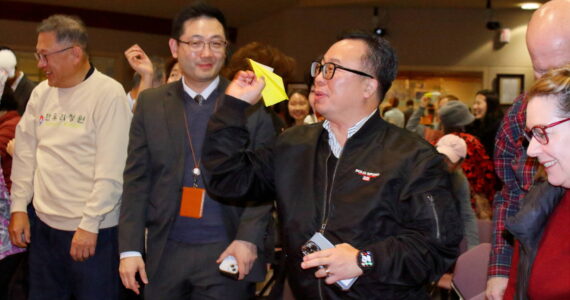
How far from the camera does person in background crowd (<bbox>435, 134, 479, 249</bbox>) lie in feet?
11.3

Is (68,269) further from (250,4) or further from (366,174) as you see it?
(250,4)

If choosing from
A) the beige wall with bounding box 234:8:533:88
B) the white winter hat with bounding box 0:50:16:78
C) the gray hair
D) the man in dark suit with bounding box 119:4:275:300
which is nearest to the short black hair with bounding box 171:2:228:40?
the man in dark suit with bounding box 119:4:275:300

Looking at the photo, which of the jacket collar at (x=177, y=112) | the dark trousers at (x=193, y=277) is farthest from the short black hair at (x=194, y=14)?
the dark trousers at (x=193, y=277)

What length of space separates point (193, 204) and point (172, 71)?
1505 mm

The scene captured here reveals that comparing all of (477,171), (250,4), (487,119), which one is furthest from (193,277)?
(250,4)

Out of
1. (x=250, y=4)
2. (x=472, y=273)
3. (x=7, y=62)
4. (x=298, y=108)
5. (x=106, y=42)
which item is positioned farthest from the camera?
(x=106, y=42)

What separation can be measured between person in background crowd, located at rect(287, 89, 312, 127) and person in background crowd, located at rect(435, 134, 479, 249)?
1.62 metres

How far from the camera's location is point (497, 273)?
209 cm

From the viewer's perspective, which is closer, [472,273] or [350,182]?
[350,182]

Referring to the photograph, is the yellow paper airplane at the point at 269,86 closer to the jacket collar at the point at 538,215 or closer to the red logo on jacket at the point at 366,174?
the red logo on jacket at the point at 366,174

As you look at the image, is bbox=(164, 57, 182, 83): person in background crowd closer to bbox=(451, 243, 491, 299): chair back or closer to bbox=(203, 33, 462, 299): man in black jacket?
bbox=(203, 33, 462, 299): man in black jacket

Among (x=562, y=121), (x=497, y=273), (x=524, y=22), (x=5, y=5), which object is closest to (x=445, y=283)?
(x=497, y=273)

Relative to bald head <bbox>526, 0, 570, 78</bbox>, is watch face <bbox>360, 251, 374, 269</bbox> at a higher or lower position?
lower

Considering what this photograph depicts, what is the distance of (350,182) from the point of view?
174cm
